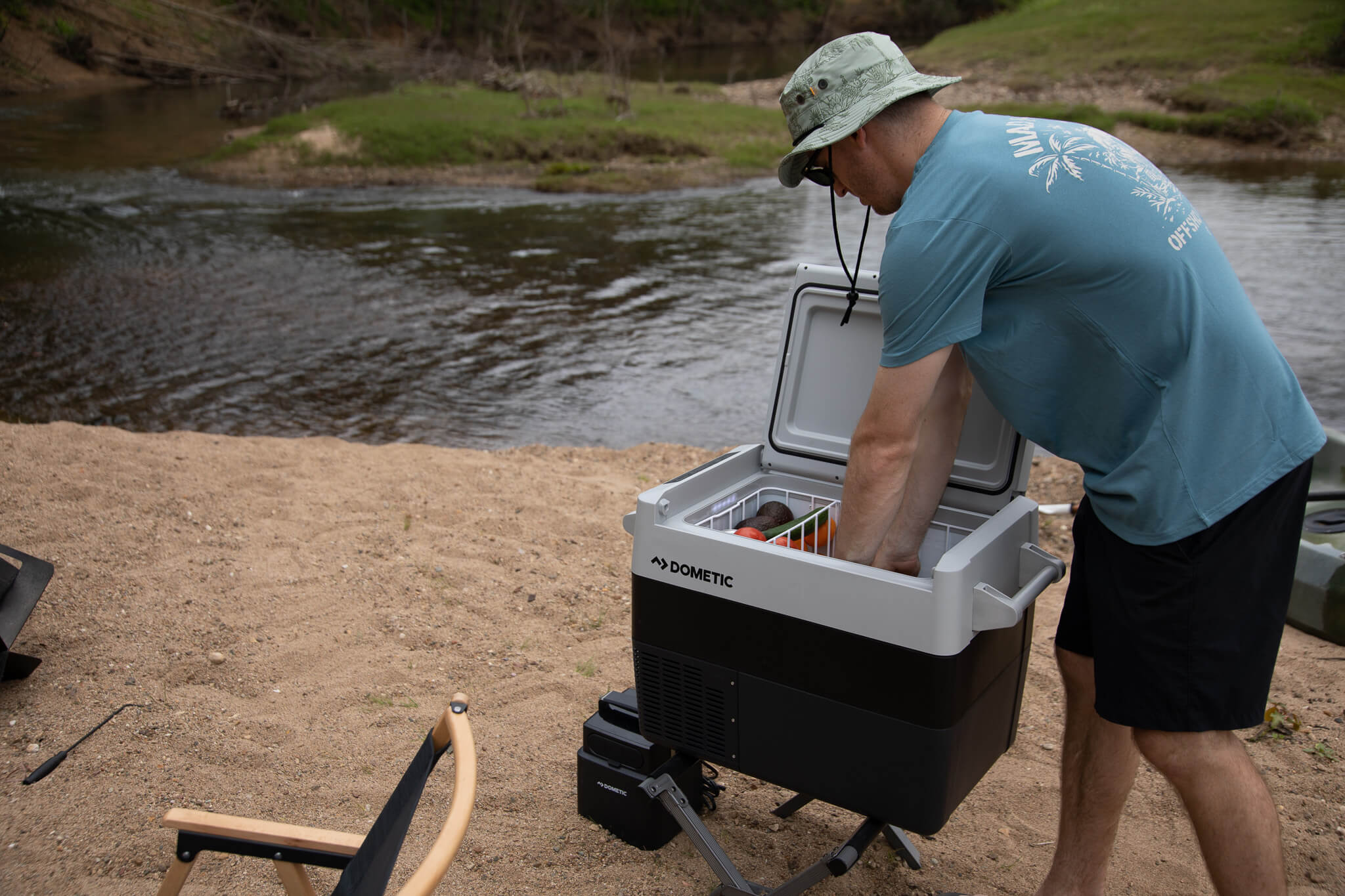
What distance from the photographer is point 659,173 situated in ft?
71.6

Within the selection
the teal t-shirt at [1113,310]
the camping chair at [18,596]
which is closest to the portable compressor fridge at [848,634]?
the teal t-shirt at [1113,310]

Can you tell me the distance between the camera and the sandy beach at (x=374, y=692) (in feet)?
8.38

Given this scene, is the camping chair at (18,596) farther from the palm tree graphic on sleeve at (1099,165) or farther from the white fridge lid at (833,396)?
Result: the palm tree graphic on sleeve at (1099,165)

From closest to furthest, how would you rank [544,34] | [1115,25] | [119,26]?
[119,26] → [1115,25] → [544,34]

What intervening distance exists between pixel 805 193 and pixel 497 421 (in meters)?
15.5

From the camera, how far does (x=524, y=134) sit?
77.2 feet

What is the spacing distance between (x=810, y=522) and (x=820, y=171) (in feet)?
2.86

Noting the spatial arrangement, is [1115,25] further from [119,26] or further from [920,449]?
[920,449]

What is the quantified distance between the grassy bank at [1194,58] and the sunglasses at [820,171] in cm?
3090

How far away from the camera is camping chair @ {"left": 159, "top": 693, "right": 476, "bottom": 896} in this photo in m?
1.41

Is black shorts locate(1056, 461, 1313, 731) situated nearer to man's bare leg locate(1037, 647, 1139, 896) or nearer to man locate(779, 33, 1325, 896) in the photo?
man locate(779, 33, 1325, 896)

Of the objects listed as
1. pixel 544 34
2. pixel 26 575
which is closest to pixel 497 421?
pixel 26 575

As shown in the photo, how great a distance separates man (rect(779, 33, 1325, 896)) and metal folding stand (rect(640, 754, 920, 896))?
24.1 inches

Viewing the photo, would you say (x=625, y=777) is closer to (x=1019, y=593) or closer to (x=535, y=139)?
(x=1019, y=593)
